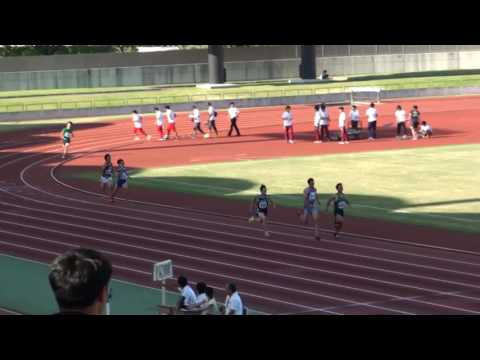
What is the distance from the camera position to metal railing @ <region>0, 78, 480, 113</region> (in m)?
55.1

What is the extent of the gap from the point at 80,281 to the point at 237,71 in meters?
76.1

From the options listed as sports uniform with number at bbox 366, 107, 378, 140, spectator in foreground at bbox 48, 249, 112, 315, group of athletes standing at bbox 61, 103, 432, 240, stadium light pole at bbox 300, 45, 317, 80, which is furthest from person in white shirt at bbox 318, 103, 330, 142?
spectator in foreground at bbox 48, 249, 112, 315

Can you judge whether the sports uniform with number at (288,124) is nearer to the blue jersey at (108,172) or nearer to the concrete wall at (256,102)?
the blue jersey at (108,172)

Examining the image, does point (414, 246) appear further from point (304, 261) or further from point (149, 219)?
point (149, 219)

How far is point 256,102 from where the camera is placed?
55.7 m

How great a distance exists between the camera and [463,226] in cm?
2108

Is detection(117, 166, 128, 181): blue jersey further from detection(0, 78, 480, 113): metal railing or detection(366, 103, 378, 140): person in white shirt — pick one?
detection(0, 78, 480, 113): metal railing

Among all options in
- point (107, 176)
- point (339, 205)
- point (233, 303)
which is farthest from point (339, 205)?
point (233, 303)

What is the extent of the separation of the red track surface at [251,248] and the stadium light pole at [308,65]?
4093cm

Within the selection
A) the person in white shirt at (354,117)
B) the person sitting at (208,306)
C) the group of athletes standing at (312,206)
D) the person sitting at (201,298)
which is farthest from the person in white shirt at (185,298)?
the person in white shirt at (354,117)

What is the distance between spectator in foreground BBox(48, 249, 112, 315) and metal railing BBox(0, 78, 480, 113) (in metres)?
50.6

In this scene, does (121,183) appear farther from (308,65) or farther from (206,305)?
(308,65)

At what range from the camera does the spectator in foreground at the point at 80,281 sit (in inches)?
102
